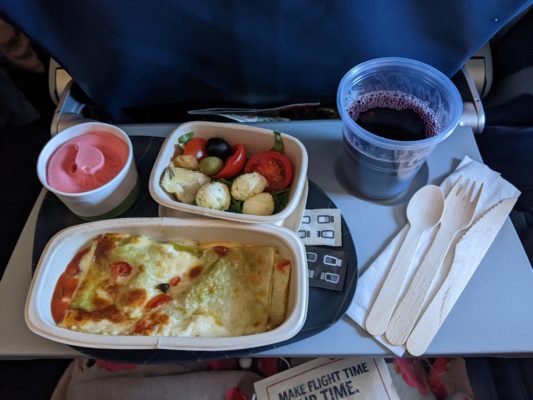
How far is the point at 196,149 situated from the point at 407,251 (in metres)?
0.39

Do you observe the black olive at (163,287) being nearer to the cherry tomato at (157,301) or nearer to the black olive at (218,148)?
the cherry tomato at (157,301)

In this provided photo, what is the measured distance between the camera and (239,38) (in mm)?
724

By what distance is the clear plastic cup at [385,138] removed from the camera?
0.63 meters

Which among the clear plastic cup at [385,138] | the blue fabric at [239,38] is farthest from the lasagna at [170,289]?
the blue fabric at [239,38]

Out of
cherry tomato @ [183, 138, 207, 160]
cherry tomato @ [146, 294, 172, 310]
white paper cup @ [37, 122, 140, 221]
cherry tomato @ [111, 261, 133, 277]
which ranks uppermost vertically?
cherry tomato @ [183, 138, 207, 160]

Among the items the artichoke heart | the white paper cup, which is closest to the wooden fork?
the artichoke heart

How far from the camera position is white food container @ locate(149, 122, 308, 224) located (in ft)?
2.02

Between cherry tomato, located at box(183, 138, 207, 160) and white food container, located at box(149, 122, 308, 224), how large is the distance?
0.02 metres

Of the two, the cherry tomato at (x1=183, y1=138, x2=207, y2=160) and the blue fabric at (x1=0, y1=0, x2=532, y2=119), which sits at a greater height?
the blue fabric at (x1=0, y1=0, x2=532, y2=119)

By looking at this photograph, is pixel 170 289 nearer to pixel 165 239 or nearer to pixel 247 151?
pixel 165 239

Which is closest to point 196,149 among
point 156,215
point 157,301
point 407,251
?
point 156,215

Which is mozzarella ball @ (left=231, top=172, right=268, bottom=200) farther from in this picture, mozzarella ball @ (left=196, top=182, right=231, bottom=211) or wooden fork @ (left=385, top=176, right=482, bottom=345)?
wooden fork @ (left=385, top=176, right=482, bottom=345)

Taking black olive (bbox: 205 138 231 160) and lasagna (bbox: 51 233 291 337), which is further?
black olive (bbox: 205 138 231 160)

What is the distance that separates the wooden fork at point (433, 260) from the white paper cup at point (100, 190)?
0.48 metres
